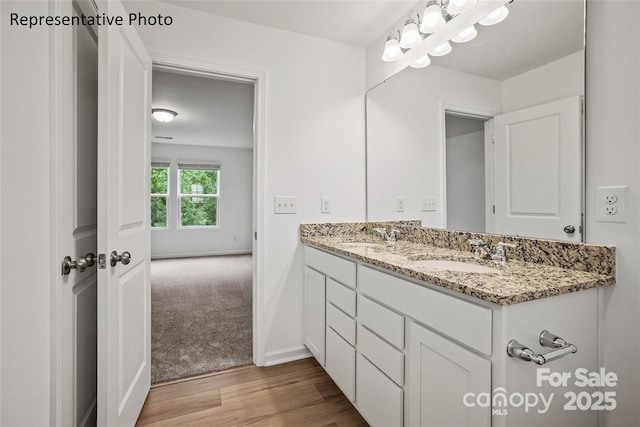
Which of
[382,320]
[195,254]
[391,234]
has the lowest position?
[195,254]

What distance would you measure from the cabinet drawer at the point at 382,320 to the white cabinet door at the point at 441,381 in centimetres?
6

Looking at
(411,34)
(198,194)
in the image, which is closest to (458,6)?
(411,34)

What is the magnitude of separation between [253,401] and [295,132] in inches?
67.1

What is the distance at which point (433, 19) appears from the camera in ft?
5.47

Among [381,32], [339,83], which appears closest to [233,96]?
[339,83]

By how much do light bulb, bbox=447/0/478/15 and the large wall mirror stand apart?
5.6 inches

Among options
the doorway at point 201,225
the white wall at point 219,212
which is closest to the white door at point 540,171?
the doorway at point 201,225

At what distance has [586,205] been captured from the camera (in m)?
1.10

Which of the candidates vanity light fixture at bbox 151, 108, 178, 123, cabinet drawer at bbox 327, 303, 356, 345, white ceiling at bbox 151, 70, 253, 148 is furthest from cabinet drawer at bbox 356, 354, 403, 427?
vanity light fixture at bbox 151, 108, 178, 123

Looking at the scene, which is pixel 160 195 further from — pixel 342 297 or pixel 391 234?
pixel 342 297

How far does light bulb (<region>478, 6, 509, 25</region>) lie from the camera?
1.39m

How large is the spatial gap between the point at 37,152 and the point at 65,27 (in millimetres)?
474

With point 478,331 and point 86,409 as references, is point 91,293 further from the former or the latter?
point 478,331

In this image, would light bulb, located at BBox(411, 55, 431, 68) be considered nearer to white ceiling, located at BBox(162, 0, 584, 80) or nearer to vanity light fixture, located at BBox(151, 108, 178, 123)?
white ceiling, located at BBox(162, 0, 584, 80)
